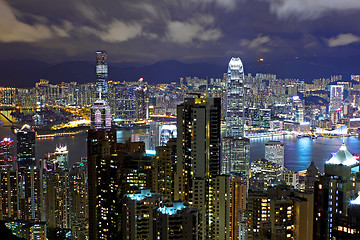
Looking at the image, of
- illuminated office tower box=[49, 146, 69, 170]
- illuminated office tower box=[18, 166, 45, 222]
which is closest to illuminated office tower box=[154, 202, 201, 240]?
illuminated office tower box=[18, 166, 45, 222]

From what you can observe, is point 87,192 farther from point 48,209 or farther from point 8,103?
point 8,103

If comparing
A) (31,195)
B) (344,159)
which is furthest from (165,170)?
(344,159)

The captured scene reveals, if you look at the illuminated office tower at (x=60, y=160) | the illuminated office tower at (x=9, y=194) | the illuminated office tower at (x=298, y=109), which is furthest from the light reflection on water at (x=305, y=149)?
the illuminated office tower at (x=9, y=194)

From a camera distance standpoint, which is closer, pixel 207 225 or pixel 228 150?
pixel 207 225

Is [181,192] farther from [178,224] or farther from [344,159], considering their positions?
[344,159]

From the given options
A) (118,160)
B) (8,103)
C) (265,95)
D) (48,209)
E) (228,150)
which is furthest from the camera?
(265,95)

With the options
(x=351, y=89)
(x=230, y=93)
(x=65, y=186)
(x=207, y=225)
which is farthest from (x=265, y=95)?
(x=207, y=225)
